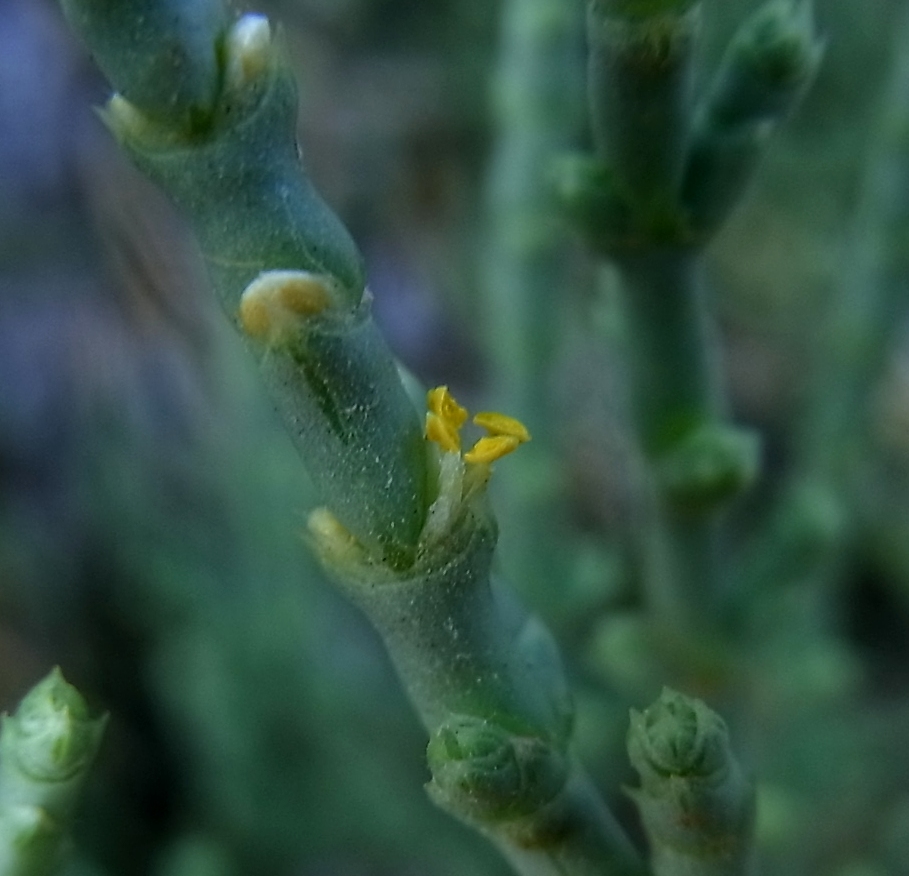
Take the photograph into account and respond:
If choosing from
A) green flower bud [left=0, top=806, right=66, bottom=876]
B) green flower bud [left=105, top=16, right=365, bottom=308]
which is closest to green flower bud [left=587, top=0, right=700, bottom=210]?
green flower bud [left=105, top=16, right=365, bottom=308]

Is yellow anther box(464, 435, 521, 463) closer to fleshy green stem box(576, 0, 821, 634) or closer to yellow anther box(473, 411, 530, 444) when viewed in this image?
yellow anther box(473, 411, 530, 444)

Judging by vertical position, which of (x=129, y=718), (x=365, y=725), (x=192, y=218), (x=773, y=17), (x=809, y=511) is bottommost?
(x=129, y=718)

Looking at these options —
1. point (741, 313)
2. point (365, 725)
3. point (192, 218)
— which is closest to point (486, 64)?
point (741, 313)

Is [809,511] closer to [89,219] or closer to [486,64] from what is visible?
[486,64]

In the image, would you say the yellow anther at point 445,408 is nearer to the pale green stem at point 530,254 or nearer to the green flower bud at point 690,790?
the green flower bud at point 690,790

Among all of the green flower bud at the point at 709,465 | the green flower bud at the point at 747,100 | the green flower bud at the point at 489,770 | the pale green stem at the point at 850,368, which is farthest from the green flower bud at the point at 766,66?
the pale green stem at the point at 850,368

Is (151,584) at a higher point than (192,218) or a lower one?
lower

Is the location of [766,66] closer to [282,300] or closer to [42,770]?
[282,300]
